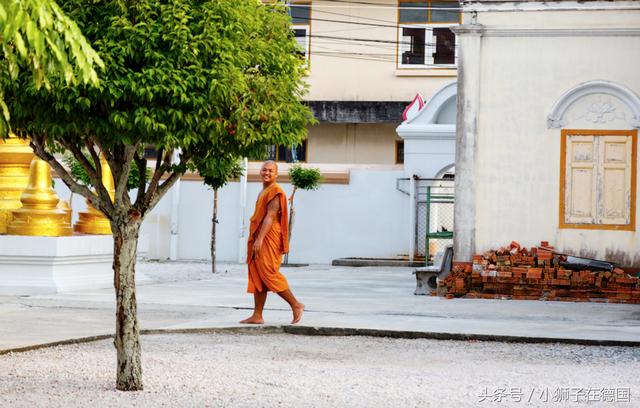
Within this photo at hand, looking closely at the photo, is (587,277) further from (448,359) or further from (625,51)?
(448,359)

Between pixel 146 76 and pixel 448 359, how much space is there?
4655 mm

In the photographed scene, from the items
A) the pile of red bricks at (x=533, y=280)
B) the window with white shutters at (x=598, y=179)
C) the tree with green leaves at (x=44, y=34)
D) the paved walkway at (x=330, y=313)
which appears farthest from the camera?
the window with white shutters at (x=598, y=179)

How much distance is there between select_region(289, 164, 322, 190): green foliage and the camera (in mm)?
29922

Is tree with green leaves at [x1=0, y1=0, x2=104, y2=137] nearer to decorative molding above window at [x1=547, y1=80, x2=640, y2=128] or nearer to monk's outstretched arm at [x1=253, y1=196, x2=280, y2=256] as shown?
monk's outstretched arm at [x1=253, y1=196, x2=280, y2=256]

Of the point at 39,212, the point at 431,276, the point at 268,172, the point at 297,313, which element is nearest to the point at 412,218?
the point at 431,276

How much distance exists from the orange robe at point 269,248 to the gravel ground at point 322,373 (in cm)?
69

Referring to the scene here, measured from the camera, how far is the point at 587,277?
712 inches

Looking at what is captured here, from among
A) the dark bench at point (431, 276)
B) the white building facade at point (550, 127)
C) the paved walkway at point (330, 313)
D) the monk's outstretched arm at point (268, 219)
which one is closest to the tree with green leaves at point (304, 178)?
the paved walkway at point (330, 313)

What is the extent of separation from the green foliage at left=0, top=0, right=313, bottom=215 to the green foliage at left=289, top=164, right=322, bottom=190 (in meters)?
20.8

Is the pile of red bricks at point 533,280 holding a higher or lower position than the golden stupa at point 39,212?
lower

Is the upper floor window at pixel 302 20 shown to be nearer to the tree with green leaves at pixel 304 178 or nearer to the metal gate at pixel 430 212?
the tree with green leaves at pixel 304 178

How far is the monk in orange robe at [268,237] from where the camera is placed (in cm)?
1355

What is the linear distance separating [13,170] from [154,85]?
43.5ft

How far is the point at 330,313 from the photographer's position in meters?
15.6
